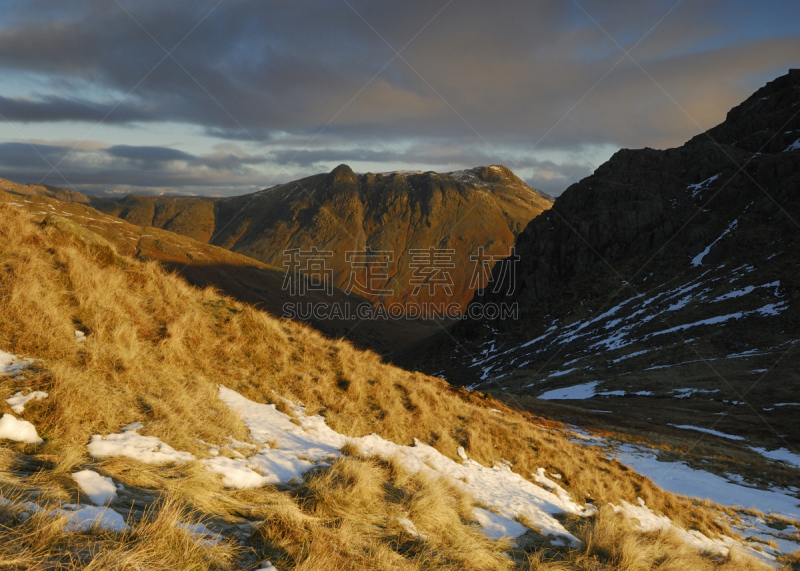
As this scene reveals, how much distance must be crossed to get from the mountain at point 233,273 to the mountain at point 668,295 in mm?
22504

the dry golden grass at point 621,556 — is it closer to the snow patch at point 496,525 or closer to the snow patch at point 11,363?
the snow patch at point 496,525

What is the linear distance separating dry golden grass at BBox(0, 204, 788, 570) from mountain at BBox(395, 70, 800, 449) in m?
17.5

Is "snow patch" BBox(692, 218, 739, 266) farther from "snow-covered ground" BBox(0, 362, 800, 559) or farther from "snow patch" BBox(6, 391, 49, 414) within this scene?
"snow patch" BBox(6, 391, 49, 414)

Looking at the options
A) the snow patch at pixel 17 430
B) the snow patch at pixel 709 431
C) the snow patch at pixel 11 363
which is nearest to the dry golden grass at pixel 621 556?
→ the snow patch at pixel 17 430

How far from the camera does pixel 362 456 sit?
702cm

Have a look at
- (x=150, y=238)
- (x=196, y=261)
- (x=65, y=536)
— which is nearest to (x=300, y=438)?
(x=65, y=536)

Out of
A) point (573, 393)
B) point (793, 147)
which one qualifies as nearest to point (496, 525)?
point (573, 393)

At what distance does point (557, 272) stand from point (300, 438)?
8767cm

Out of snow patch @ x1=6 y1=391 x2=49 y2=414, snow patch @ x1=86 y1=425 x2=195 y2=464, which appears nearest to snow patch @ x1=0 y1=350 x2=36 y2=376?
snow patch @ x1=6 y1=391 x2=49 y2=414

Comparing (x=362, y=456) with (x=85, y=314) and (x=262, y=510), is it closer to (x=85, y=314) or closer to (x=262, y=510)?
(x=262, y=510)

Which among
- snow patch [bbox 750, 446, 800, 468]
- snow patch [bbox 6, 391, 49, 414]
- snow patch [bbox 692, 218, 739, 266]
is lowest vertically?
snow patch [bbox 750, 446, 800, 468]

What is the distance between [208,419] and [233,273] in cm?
10748

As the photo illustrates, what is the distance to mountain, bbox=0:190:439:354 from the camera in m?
91.6

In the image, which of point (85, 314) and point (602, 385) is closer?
point (85, 314)
